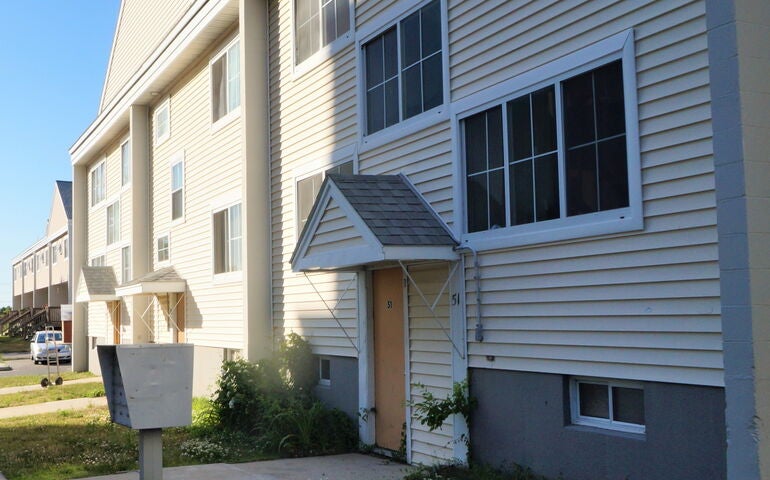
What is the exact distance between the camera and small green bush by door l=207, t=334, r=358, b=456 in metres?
11.3

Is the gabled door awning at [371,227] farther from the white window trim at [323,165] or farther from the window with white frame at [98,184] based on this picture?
the window with white frame at [98,184]

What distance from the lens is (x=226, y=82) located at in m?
16.6

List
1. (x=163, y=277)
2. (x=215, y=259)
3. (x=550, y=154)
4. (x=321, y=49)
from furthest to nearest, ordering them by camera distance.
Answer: (x=163, y=277)
(x=215, y=259)
(x=321, y=49)
(x=550, y=154)

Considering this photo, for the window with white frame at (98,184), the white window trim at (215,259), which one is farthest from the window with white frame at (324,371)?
the window with white frame at (98,184)

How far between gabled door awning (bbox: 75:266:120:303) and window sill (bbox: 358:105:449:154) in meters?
14.8

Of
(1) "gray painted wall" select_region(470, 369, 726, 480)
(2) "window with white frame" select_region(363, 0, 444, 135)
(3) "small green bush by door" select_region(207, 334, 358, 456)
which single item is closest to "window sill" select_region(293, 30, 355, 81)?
(2) "window with white frame" select_region(363, 0, 444, 135)

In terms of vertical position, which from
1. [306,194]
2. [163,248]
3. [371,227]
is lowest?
[371,227]

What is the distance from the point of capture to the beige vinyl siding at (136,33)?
2045 centimetres

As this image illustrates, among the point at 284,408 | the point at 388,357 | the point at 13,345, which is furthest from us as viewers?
the point at 13,345

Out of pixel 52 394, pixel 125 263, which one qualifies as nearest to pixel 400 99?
pixel 52 394

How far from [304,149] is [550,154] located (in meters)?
6.21

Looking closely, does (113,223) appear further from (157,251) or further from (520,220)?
(520,220)

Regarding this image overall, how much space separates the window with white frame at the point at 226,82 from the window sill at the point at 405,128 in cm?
540

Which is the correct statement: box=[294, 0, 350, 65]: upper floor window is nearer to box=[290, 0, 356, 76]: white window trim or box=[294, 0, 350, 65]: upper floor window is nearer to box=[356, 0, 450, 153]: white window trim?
box=[290, 0, 356, 76]: white window trim
